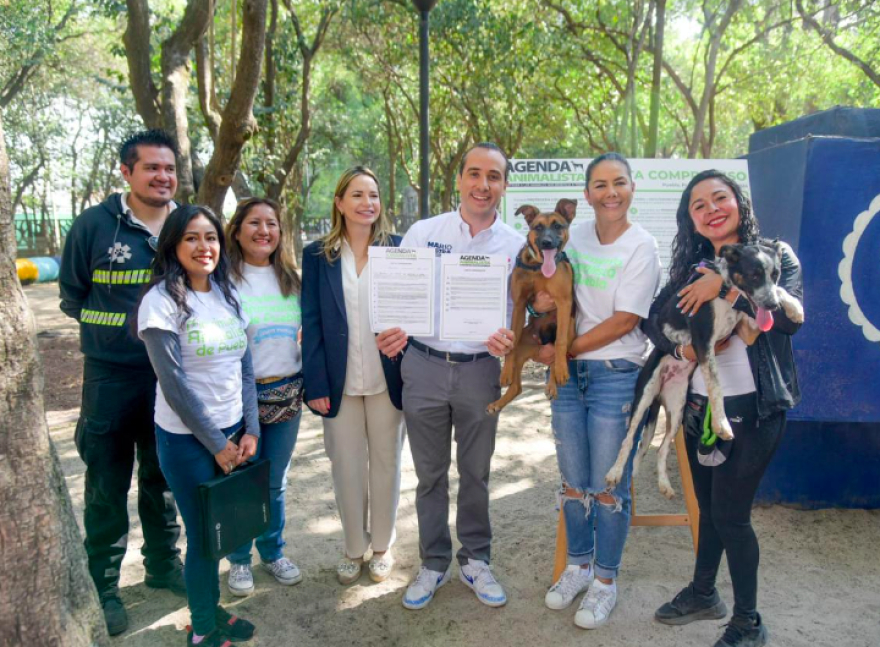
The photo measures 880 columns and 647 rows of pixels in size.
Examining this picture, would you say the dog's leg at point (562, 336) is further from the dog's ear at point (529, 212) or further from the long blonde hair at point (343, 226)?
the long blonde hair at point (343, 226)

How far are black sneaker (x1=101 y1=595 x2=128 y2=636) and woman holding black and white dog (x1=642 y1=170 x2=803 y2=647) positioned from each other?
2936 mm

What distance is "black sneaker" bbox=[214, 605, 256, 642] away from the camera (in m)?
3.08

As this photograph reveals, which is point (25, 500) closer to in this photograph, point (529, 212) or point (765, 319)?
point (529, 212)

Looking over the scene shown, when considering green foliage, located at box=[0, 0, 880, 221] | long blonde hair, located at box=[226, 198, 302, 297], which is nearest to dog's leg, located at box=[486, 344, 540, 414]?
long blonde hair, located at box=[226, 198, 302, 297]

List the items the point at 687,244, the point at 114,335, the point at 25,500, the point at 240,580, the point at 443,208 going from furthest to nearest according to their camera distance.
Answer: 1. the point at 443,208
2. the point at 240,580
3. the point at 114,335
4. the point at 687,244
5. the point at 25,500

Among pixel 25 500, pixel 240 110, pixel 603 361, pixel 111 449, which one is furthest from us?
pixel 240 110

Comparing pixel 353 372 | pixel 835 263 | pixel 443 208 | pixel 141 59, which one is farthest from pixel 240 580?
pixel 443 208

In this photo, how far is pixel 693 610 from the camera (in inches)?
127

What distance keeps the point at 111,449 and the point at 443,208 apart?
61.1 feet

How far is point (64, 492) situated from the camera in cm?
225

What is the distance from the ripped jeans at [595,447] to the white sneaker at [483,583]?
0.48 metres

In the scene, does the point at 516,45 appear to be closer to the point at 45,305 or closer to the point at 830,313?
the point at 830,313

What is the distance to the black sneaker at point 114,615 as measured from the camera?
321 cm

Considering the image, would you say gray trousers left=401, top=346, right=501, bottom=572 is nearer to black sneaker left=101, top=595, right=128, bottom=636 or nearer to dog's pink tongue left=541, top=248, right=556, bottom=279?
dog's pink tongue left=541, top=248, right=556, bottom=279
